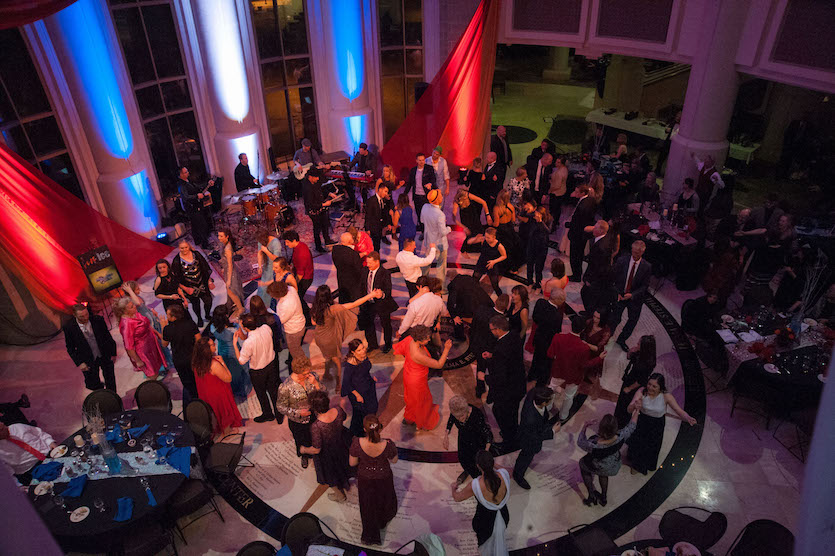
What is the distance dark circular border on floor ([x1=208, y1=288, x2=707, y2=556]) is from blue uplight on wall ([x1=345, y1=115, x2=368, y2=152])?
8.70 metres

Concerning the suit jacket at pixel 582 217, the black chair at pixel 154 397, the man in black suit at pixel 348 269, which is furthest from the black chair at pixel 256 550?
the suit jacket at pixel 582 217

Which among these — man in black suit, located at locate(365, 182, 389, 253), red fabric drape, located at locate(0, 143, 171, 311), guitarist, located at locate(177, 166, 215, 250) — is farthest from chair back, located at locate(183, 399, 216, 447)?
guitarist, located at locate(177, 166, 215, 250)

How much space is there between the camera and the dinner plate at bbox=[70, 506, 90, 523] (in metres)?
4.16

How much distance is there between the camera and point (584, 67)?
2309cm

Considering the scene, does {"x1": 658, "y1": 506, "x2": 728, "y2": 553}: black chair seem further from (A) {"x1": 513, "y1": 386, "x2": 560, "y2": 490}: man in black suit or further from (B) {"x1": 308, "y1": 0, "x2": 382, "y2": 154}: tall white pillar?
(B) {"x1": 308, "y1": 0, "x2": 382, "y2": 154}: tall white pillar

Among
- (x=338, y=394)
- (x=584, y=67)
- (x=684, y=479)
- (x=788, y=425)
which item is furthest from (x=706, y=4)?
(x=584, y=67)

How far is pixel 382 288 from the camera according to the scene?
6.23m

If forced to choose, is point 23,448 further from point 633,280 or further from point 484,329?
point 633,280

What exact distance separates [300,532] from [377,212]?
5043 millimetres

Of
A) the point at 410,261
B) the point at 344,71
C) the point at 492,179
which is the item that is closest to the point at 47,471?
the point at 410,261

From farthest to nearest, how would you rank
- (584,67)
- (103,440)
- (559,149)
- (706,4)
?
(584,67) < (559,149) < (706,4) < (103,440)

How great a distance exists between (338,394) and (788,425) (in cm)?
504

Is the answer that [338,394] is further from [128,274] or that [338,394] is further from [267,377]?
[128,274]

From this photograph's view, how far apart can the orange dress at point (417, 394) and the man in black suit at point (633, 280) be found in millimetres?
2647
